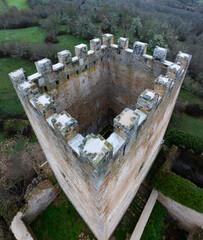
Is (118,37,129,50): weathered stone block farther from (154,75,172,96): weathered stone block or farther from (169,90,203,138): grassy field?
(169,90,203,138): grassy field

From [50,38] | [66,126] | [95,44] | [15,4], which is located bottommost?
[50,38]

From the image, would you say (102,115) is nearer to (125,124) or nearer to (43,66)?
(43,66)

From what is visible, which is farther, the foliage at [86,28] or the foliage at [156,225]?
the foliage at [86,28]

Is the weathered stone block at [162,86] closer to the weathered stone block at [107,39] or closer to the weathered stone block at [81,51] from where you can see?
the weathered stone block at [81,51]

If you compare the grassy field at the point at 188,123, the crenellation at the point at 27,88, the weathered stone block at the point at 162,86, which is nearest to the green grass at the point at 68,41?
the grassy field at the point at 188,123

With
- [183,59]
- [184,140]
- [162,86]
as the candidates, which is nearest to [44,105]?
[162,86]

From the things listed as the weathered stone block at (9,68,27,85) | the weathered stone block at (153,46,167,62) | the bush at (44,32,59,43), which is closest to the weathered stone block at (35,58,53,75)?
the weathered stone block at (9,68,27,85)
